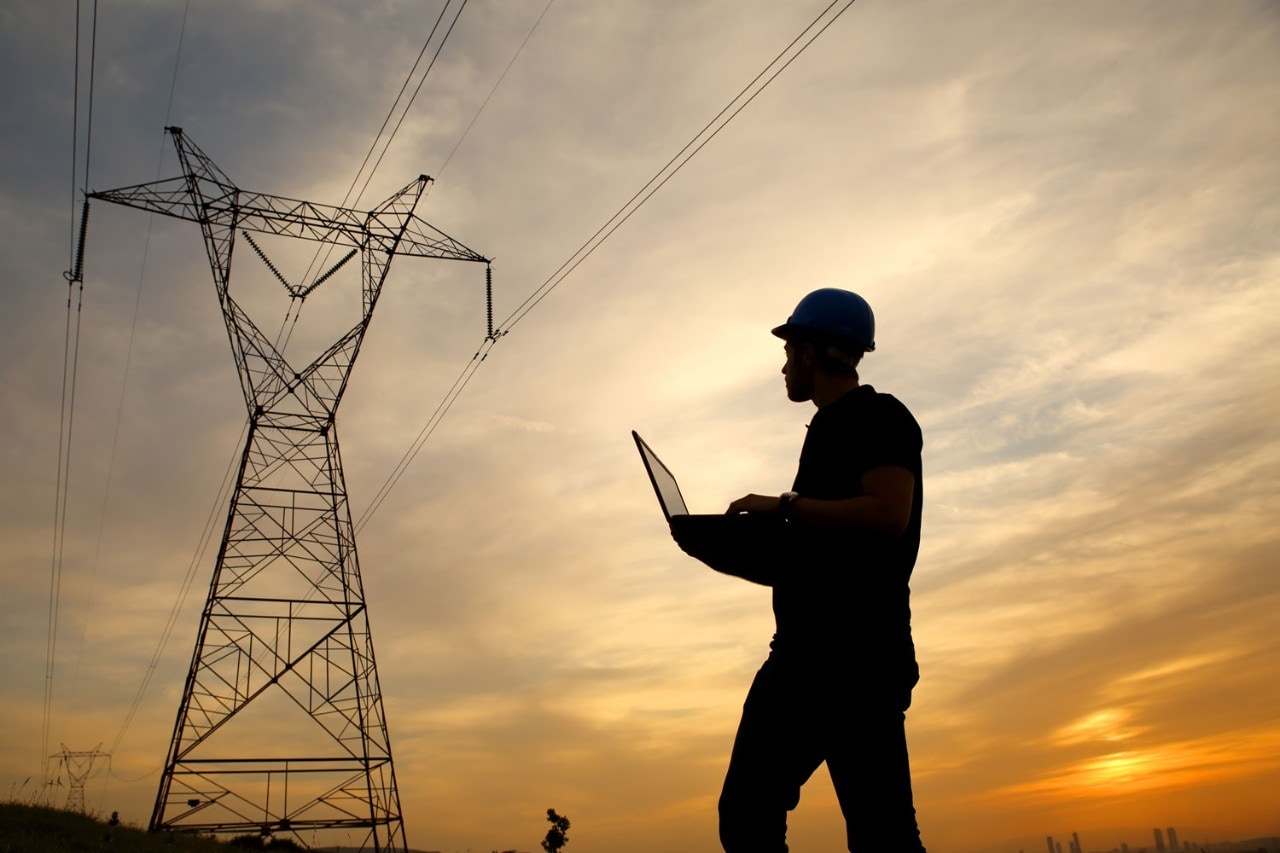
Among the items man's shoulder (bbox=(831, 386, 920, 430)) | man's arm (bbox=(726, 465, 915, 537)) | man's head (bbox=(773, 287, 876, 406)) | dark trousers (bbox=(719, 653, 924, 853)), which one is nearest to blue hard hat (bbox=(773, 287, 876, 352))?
man's head (bbox=(773, 287, 876, 406))

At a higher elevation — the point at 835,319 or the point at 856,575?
the point at 835,319

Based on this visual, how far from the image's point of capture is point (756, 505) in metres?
3.91

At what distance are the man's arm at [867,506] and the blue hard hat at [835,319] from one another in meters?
0.74

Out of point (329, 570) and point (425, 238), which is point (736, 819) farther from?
point (425, 238)

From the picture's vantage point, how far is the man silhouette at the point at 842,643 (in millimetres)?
3873

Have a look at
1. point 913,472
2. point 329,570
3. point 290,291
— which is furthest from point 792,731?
point 290,291

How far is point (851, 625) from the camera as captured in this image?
4.02 m

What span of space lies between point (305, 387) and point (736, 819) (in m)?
23.8

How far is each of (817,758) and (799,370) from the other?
1600 mm

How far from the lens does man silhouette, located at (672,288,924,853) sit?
387 cm

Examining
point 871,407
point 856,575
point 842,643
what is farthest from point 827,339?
point 842,643

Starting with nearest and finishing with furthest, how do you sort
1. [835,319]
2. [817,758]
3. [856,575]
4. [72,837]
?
[856,575]
[817,758]
[835,319]
[72,837]

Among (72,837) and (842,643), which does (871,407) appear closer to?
(842,643)

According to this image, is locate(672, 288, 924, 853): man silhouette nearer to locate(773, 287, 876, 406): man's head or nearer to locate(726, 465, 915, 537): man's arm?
locate(726, 465, 915, 537): man's arm
